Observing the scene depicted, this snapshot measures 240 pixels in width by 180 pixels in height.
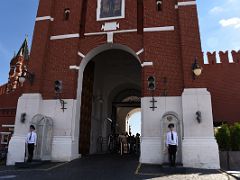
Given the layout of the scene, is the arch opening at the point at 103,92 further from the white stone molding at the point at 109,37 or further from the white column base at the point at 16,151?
the white column base at the point at 16,151

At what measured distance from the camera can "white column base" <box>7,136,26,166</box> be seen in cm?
1237

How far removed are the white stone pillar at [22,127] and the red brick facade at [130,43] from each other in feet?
1.69

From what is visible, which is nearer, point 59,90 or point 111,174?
point 111,174

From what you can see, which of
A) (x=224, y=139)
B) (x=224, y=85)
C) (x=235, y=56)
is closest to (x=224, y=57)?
(x=235, y=56)

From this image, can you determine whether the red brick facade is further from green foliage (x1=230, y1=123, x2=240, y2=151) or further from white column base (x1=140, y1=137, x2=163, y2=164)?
green foliage (x1=230, y1=123, x2=240, y2=151)

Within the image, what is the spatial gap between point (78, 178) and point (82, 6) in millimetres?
10517

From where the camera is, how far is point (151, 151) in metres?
11.5

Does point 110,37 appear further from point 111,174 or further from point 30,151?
point 111,174

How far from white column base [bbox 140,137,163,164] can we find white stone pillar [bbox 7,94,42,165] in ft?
19.2

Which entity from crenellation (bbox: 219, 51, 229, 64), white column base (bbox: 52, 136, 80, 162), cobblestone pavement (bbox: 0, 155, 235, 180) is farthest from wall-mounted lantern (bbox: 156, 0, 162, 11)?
cobblestone pavement (bbox: 0, 155, 235, 180)

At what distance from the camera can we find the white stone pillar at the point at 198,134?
34.7ft

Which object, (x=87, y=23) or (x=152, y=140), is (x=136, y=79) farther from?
(x=152, y=140)

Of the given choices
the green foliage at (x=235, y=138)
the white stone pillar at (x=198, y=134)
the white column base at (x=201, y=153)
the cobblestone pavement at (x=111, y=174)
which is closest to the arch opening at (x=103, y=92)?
the cobblestone pavement at (x=111, y=174)

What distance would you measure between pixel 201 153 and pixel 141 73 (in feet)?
17.6
